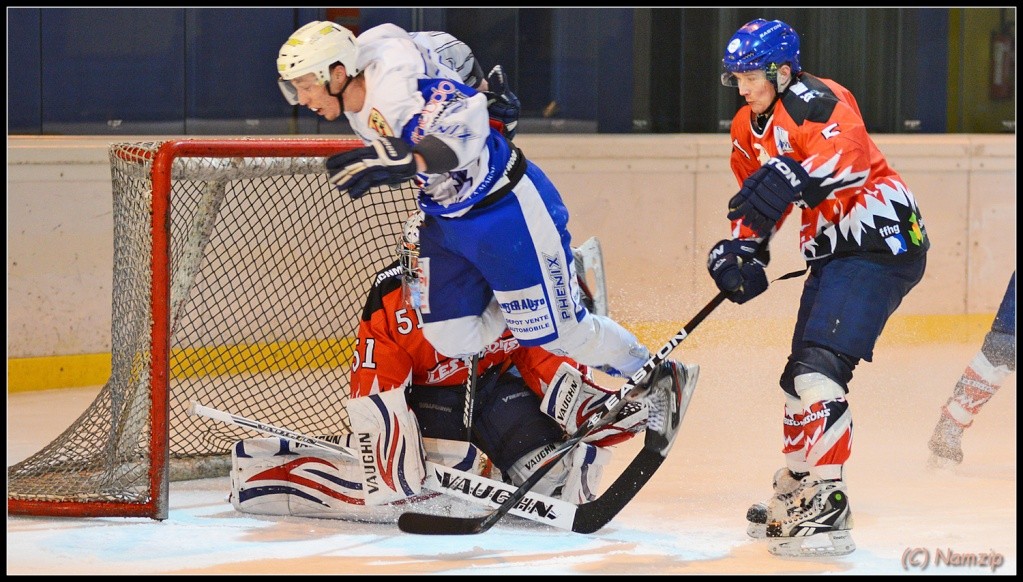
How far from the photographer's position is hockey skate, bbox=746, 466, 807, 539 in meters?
2.96

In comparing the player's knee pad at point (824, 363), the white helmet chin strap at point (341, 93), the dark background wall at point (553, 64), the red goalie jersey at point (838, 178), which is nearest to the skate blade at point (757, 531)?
the player's knee pad at point (824, 363)

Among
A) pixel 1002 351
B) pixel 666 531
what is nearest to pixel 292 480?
pixel 666 531

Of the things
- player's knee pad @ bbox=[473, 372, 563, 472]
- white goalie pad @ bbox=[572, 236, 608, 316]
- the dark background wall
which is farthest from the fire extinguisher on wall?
player's knee pad @ bbox=[473, 372, 563, 472]

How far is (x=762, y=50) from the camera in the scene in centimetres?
285

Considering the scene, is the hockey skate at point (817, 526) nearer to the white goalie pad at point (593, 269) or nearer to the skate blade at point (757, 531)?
the skate blade at point (757, 531)

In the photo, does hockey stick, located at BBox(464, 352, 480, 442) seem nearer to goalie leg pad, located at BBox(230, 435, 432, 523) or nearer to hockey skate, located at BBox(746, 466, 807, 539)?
goalie leg pad, located at BBox(230, 435, 432, 523)

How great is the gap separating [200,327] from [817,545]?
209cm

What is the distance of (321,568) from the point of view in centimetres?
270

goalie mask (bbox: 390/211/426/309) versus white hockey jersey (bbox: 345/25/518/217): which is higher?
white hockey jersey (bbox: 345/25/518/217)

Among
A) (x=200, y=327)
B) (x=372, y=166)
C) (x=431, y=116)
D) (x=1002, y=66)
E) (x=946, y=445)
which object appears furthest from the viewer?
(x=1002, y=66)

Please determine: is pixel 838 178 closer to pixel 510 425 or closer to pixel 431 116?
pixel 431 116

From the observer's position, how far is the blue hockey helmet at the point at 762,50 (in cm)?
285

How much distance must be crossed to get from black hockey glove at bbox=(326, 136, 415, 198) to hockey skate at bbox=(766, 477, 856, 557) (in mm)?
1047

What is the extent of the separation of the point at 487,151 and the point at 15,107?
331 cm
